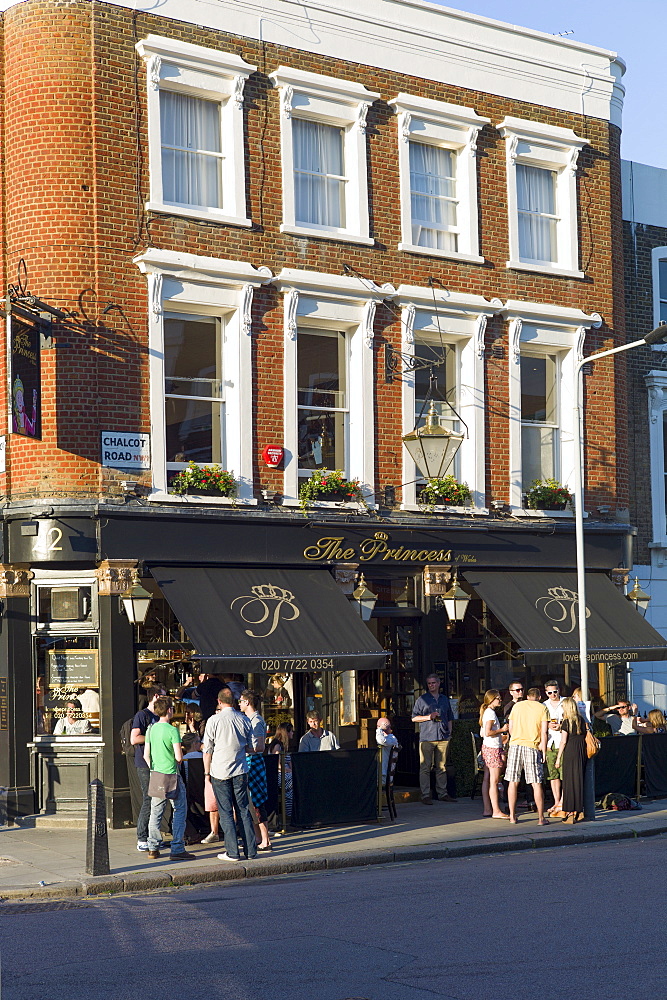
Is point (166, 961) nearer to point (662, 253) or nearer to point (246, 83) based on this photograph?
point (246, 83)

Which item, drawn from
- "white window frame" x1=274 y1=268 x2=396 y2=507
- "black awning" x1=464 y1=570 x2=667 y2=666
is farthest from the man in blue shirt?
"white window frame" x1=274 y1=268 x2=396 y2=507

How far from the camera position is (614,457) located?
21.9 metres

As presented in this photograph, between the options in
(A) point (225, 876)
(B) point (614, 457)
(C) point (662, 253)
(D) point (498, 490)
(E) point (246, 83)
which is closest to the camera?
(A) point (225, 876)

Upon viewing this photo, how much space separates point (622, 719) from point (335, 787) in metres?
6.09

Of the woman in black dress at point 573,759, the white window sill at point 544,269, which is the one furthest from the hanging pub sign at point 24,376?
the white window sill at point 544,269

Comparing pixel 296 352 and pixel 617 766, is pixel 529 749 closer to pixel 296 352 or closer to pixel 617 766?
pixel 617 766

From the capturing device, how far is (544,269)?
69.6ft

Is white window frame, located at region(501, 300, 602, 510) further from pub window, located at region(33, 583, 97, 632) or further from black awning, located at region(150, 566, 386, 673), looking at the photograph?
pub window, located at region(33, 583, 97, 632)

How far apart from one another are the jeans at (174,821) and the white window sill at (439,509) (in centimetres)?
681

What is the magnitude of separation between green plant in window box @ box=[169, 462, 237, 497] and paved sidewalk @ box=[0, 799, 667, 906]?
182 inches

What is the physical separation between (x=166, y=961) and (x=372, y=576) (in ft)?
35.5

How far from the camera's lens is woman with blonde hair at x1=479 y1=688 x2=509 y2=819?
55.0 feet

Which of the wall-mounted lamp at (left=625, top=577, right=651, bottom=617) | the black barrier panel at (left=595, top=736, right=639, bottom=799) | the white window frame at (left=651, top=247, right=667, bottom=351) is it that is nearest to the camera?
the black barrier panel at (left=595, top=736, right=639, bottom=799)

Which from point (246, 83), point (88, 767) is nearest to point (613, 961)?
point (88, 767)
